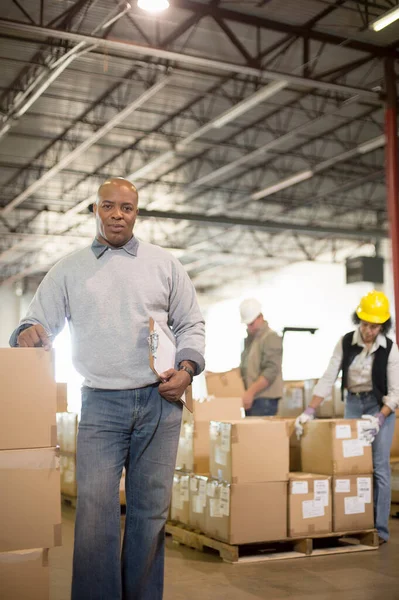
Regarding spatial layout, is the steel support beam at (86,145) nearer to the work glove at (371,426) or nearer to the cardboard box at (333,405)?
the cardboard box at (333,405)

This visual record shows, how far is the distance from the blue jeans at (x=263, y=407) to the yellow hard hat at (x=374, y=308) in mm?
1326

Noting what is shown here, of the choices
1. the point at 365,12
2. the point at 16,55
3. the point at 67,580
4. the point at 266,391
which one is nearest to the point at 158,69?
the point at 16,55

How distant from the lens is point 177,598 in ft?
11.9

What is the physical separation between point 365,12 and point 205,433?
19.8 feet

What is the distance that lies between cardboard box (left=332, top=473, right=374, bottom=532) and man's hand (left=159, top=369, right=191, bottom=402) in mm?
2535

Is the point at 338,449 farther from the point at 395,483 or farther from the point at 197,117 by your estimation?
the point at 197,117

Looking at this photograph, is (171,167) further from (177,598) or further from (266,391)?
(177,598)

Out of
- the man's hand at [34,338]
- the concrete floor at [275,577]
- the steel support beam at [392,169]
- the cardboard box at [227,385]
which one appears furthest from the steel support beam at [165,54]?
the man's hand at [34,338]

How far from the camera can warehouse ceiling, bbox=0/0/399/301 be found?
355 inches

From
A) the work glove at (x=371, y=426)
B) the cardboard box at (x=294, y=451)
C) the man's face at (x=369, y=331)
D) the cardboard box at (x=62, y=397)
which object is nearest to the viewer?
the work glove at (x=371, y=426)

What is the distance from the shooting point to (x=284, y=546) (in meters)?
4.88

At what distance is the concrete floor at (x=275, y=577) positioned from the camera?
12.1ft

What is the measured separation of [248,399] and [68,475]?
6.62ft

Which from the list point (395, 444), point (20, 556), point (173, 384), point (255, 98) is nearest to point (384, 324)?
point (395, 444)
